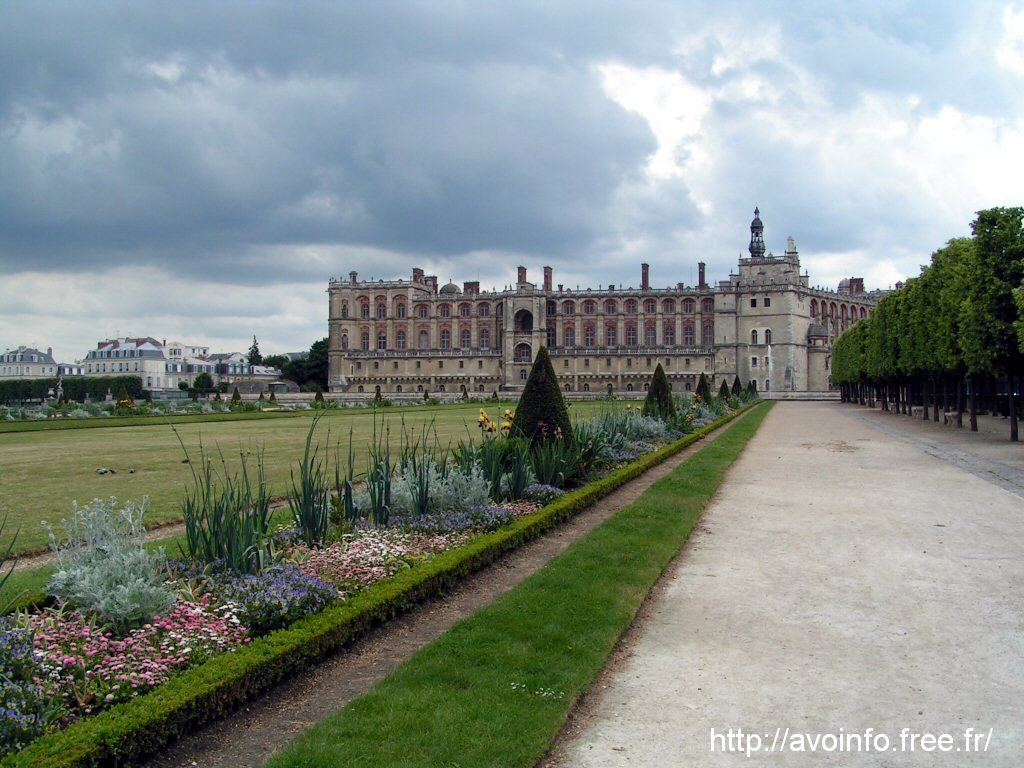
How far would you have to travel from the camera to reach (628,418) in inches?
663

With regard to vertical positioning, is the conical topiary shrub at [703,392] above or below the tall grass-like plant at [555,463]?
above

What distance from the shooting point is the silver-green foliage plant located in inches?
161

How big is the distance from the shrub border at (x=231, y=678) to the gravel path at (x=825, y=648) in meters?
1.40

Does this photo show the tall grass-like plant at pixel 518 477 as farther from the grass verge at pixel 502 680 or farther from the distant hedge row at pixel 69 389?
the distant hedge row at pixel 69 389

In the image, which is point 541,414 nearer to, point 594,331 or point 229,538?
point 229,538

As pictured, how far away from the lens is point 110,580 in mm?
4309

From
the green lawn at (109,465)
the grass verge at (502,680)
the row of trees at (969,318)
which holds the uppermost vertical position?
the row of trees at (969,318)

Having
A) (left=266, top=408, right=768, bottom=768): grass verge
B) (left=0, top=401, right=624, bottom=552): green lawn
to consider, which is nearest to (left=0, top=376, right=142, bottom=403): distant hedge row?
(left=0, top=401, right=624, bottom=552): green lawn

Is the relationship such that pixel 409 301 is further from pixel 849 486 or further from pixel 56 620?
pixel 56 620

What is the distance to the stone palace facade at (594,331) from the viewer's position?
71562mm

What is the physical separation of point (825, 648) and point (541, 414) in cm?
649

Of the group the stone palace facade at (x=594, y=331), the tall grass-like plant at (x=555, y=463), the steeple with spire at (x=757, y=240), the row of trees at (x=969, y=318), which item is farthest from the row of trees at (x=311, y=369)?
the tall grass-like plant at (x=555, y=463)

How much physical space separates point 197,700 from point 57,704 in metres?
0.52

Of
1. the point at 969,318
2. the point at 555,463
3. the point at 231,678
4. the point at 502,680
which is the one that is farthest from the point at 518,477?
the point at 969,318
